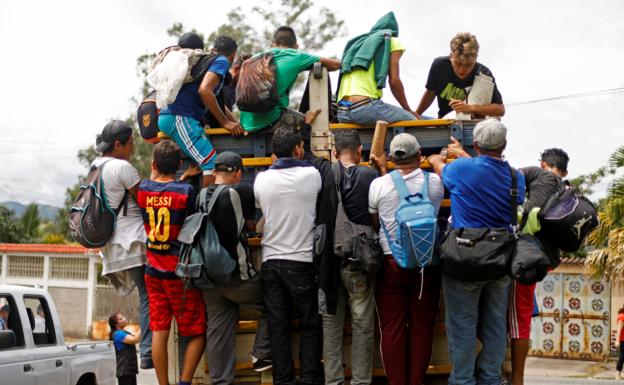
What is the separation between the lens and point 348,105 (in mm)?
6160

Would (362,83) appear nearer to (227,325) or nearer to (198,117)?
(198,117)

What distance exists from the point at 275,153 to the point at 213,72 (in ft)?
2.81

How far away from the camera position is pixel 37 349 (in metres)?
8.40

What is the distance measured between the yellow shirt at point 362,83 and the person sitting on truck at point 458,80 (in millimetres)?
553

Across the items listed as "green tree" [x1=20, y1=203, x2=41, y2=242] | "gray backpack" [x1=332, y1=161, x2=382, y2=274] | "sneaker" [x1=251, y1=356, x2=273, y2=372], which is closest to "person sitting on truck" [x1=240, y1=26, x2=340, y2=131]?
"gray backpack" [x1=332, y1=161, x2=382, y2=274]

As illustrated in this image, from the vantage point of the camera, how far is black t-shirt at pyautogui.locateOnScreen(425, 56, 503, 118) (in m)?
6.81

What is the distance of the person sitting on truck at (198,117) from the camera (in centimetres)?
591

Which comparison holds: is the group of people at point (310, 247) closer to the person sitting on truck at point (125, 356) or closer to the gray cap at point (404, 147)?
the gray cap at point (404, 147)

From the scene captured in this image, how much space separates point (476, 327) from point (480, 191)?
90 centimetres

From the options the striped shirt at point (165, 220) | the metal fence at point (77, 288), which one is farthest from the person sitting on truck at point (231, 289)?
the metal fence at point (77, 288)

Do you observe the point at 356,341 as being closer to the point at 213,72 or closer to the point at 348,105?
the point at 348,105

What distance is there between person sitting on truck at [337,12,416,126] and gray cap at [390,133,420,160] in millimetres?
517

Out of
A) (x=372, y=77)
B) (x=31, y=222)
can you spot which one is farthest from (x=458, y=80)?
(x=31, y=222)

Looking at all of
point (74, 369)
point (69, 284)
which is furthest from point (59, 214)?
point (74, 369)
